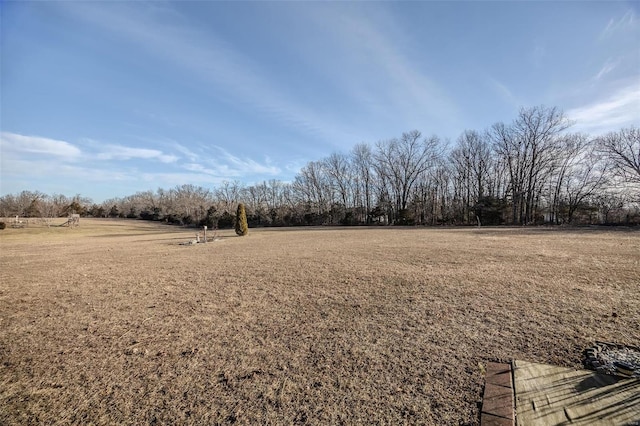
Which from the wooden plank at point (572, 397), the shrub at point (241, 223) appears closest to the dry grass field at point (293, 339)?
the wooden plank at point (572, 397)

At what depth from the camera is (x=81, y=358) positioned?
3076 mm

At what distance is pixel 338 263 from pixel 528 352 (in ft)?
17.9

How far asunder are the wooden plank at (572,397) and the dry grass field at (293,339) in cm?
29

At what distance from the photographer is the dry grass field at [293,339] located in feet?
7.41

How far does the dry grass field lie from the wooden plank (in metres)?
0.29

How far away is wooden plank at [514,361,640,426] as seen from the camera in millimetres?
1981

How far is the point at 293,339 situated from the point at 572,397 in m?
2.56

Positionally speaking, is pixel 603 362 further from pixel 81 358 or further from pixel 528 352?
pixel 81 358

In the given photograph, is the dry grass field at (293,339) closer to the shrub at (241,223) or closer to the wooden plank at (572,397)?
the wooden plank at (572,397)

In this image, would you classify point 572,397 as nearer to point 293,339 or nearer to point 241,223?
point 293,339

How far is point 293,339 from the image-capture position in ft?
11.2

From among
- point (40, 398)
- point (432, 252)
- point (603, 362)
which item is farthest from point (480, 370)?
point (432, 252)

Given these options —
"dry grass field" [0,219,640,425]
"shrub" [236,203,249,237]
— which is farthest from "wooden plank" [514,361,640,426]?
"shrub" [236,203,249,237]

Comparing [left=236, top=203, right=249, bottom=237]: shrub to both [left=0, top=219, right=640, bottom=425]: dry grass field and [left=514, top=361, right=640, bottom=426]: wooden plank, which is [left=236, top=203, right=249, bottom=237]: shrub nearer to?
[left=0, top=219, right=640, bottom=425]: dry grass field
